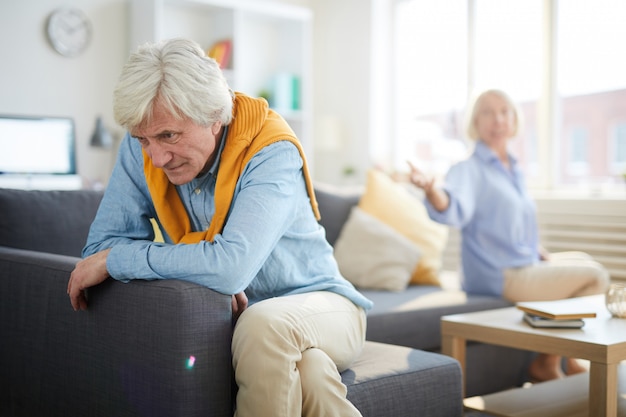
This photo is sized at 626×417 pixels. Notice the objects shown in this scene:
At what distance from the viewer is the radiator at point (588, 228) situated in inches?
145

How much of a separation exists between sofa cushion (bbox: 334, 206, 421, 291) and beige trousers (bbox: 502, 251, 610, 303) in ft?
1.40

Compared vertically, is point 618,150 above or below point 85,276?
above

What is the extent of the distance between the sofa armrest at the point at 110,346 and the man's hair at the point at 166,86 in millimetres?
349

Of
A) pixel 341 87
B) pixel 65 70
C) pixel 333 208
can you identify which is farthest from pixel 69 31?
pixel 333 208

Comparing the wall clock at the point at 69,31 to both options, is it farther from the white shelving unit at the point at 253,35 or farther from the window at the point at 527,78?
the window at the point at 527,78

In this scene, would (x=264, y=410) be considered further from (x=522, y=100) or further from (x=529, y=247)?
(x=522, y=100)

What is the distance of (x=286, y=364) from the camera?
54.4 inches

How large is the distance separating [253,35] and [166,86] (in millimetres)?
4436

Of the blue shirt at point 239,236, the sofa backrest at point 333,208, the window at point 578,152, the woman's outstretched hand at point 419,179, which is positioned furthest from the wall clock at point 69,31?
the blue shirt at point 239,236

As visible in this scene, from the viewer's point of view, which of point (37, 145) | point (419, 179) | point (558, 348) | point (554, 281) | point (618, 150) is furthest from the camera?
point (37, 145)

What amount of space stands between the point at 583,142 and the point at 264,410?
3.64 meters

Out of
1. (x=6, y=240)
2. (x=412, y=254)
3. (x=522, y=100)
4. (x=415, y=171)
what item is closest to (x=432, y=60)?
(x=522, y=100)

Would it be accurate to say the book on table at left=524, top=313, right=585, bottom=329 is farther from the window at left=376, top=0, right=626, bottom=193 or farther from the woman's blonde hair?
the window at left=376, top=0, right=626, bottom=193

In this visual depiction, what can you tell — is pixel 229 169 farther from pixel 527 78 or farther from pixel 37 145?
pixel 527 78
